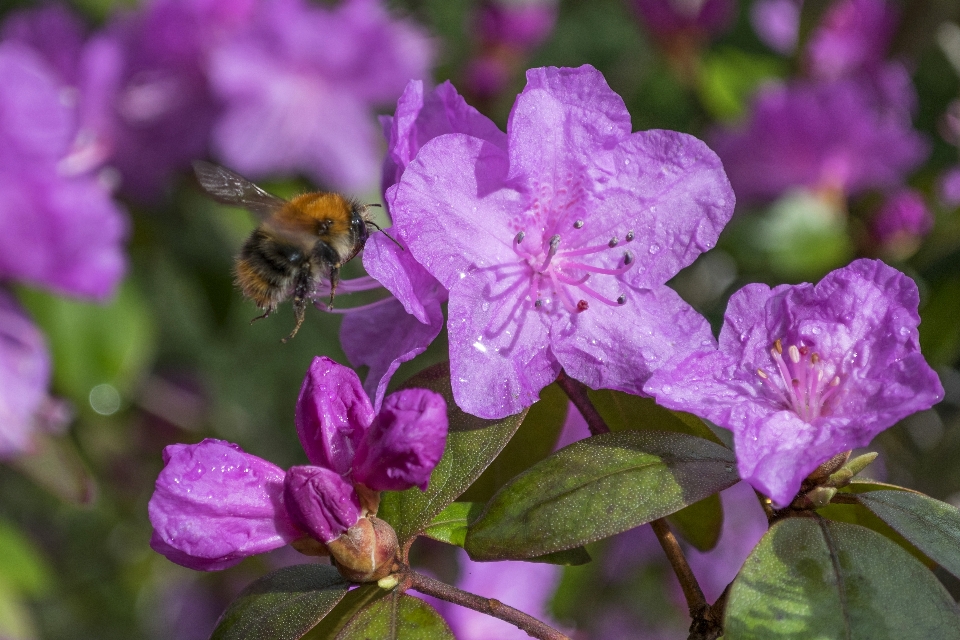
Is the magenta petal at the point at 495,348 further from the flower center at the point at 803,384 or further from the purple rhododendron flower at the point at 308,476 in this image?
the flower center at the point at 803,384

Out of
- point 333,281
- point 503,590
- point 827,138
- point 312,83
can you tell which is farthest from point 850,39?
point 333,281

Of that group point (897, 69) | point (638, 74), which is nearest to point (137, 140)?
point (638, 74)

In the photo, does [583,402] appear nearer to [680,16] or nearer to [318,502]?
[318,502]

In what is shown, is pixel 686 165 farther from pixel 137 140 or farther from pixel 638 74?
pixel 638 74

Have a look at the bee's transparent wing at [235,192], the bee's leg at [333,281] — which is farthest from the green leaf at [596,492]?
the bee's transparent wing at [235,192]

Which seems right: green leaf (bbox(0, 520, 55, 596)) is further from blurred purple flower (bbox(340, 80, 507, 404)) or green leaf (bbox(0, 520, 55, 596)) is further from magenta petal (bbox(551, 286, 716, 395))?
magenta petal (bbox(551, 286, 716, 395))

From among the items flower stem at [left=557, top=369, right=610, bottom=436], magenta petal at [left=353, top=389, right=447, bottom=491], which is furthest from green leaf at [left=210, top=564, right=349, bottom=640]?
flower stem at [left=557, top=369, right=610, bottom=436]
